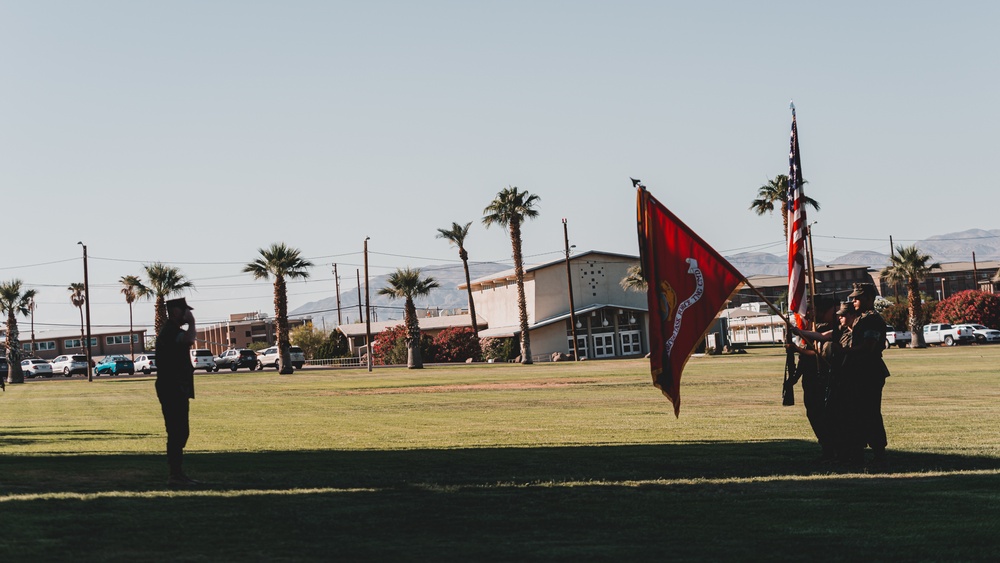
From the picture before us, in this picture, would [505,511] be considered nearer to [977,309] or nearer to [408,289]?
[408,289]

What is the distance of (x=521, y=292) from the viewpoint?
90438 millimetres

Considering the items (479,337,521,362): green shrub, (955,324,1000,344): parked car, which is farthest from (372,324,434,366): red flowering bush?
(955,324,1000,344): parked car

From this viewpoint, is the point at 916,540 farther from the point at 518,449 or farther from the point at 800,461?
the point at 518,449

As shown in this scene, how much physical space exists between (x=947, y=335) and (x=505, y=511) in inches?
3268

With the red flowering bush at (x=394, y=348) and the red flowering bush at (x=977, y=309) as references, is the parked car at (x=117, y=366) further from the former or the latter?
the red flowering bush at (x=977, y=309)

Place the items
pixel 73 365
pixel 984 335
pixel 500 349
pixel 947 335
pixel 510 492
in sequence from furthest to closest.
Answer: pixel 500 349
pixel 73 365
pixel 947 335
pixel 984 335
pixel 510 492

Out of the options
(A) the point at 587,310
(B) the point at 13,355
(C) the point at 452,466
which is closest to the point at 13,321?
(B) the point at 13,355

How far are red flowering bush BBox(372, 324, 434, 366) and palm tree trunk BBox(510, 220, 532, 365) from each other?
10019 millimetres

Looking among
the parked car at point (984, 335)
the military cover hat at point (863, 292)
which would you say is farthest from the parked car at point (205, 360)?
the military cover hat at point (863, 292)

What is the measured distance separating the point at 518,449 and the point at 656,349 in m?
3.94

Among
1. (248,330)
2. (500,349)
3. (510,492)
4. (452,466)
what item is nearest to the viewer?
(510,492)

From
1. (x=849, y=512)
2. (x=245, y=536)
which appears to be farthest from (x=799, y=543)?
(x=245, y=536)

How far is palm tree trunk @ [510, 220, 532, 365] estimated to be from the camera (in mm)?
87188

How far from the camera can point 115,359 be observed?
3617 inches
